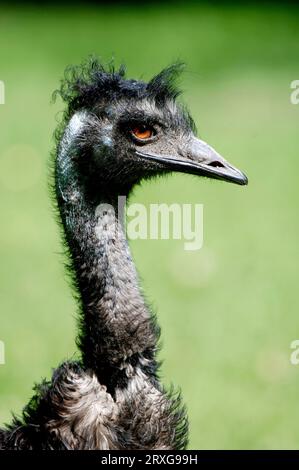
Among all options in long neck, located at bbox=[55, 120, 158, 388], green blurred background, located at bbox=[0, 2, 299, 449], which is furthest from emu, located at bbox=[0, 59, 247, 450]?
green blurred background, located at bbox=[0, 2, 299, 449]

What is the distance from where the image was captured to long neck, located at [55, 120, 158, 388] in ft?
9.80

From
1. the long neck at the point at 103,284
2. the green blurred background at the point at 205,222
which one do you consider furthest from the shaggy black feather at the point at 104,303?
the green blurred background at the point at 205,222

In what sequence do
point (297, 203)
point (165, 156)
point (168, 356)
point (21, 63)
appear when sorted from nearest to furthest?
point (165, 156), point (168, 356), point (297, 203), point (21, 63)

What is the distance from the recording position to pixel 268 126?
338 inches

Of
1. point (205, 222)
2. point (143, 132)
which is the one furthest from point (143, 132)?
point (205, 222)

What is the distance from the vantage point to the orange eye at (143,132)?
317 centimetres

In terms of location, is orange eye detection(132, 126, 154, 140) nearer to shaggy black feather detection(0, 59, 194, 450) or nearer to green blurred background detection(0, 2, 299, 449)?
shaggy black feather detection(0, 59, 194, 450)

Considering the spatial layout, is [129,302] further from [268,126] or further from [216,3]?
[216,3]

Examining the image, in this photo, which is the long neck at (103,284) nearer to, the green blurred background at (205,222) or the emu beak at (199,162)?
the emu beak at (199,162)

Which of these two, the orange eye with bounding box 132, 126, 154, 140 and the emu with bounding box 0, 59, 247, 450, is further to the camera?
the orange eye with bounding box 132, 126, 154, 140

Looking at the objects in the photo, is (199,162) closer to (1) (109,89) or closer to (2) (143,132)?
(2) (143,132)

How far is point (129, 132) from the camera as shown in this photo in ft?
10.4
